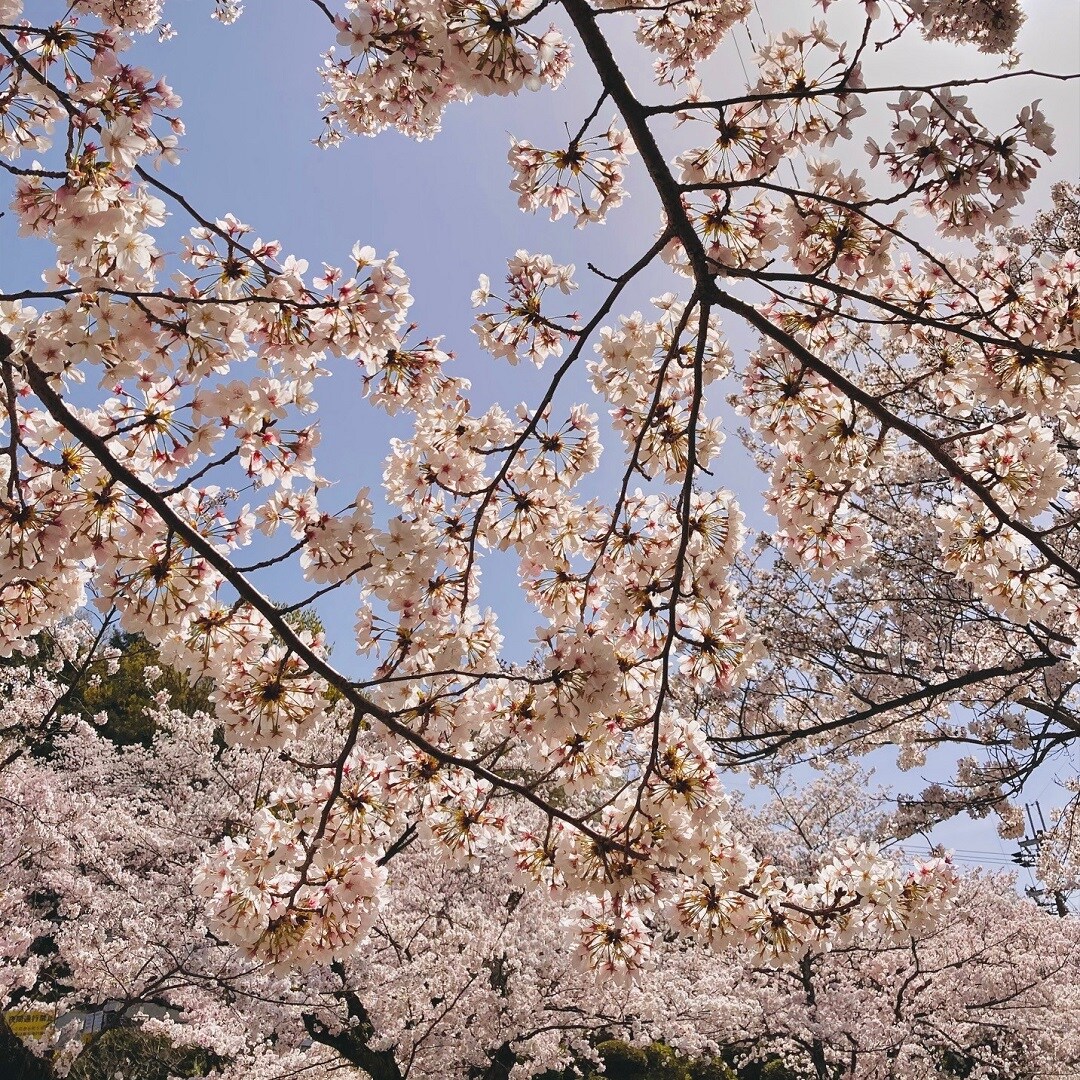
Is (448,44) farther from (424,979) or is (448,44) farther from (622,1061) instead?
(622,1061)

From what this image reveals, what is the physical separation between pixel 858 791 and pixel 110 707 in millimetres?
22135

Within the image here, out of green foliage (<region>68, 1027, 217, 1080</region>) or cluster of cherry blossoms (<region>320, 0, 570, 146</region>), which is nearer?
cluster of cherry blossoms (<region>320, 0, 570, 146</region>)

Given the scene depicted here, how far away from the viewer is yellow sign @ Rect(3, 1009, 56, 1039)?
8.71m

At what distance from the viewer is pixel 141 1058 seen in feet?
40.9

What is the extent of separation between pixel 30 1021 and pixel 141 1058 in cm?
423

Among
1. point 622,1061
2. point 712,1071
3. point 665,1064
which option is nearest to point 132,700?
point 622,1061

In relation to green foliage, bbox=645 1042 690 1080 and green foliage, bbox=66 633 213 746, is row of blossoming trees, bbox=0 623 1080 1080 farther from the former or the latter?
green foliage, bbox=66 633 213 746

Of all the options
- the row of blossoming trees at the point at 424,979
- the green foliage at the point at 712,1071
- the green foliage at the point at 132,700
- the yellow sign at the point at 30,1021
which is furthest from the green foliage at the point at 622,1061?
the green foliage at the point at 132,700

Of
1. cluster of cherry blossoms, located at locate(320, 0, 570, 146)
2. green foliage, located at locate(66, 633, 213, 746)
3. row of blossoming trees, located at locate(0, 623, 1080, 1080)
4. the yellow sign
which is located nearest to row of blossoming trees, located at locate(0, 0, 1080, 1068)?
cluster of cherry blossoms, located at locate(320, 0, 570, 146)

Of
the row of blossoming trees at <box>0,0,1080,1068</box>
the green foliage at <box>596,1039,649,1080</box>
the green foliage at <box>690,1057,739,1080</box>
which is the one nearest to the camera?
the row of blossoming trees at <box>0,0,1080,1068</box>

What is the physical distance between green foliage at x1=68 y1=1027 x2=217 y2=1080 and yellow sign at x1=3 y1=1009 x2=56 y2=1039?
2.12 metres

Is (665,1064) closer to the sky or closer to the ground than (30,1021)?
closer to the sky

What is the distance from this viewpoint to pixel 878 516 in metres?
8.53

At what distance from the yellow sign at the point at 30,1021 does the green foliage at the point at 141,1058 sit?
6.96 feet
